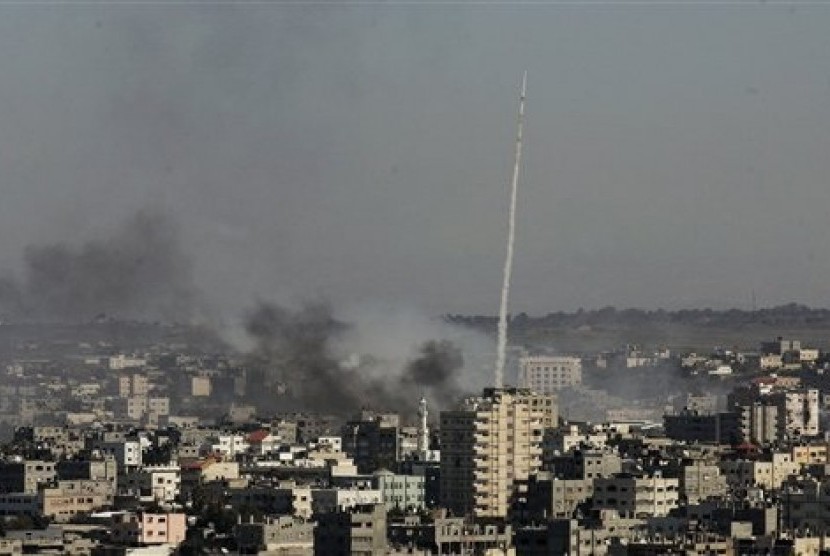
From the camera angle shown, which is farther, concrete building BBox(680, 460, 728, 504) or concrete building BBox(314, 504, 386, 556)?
concrete building BBox(680, 460, 728, 504)

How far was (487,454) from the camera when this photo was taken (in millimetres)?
63250

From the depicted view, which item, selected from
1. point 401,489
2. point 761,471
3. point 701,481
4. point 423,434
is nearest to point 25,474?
point 401,489

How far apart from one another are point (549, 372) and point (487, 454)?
51183mm

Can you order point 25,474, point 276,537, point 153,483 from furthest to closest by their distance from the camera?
point 25,474, point 153,483, point 276,537

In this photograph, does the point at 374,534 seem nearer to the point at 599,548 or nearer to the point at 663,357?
the point at 599,548

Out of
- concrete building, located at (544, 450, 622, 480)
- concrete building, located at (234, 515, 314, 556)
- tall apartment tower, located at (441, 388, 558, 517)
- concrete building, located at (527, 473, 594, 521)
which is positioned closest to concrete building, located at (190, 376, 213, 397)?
tall apartment tower, located at (441, 388, 558, 517)

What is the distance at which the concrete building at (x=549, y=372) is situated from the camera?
110 m

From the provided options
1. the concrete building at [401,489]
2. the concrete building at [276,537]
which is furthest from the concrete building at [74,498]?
the concrete building at [276,537]

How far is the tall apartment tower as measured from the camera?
61719 millimetres

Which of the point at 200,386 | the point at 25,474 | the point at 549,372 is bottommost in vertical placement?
the point at 25,474

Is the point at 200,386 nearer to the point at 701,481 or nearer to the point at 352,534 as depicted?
the point at 701,481

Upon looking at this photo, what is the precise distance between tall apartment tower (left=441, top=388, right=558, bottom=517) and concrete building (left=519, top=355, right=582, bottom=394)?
137 feet

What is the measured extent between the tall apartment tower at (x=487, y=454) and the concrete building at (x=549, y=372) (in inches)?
1640

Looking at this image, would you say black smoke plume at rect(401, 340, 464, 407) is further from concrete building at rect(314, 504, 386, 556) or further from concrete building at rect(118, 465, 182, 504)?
concrete building at rect(314, 504, 386, 556)
